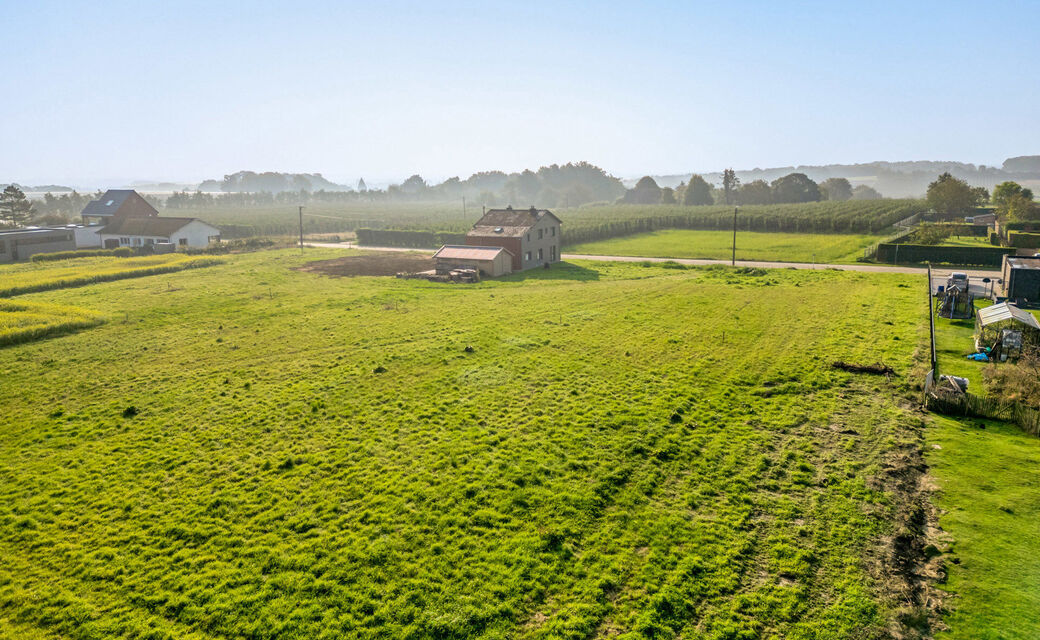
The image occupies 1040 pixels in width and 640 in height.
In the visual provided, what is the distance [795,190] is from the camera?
165125 mm

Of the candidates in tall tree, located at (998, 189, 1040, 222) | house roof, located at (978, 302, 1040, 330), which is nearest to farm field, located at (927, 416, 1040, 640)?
house roof, located at (978, 302, 1040, 330)

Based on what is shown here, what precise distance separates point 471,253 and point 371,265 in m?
12.7

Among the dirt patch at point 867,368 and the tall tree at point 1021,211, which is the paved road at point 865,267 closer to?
the dirt patch at point 867,368

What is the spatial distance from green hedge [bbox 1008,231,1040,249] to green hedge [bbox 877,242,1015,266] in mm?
8834

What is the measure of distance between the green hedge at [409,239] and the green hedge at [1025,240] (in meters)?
61.6

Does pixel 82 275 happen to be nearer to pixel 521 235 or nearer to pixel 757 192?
pixel 521 235

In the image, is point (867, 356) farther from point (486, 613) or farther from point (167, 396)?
point (167, 396)

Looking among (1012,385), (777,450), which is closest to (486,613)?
(777,450)

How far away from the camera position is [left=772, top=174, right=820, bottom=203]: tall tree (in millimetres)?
164875

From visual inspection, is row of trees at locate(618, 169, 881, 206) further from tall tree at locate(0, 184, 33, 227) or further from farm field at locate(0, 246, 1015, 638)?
tall tree at locate(0, 184, 33, 227)

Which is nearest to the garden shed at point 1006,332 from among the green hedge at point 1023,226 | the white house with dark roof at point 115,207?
the green hedge at point 1023,226

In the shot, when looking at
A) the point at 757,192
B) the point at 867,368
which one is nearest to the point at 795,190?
the point at 757,192

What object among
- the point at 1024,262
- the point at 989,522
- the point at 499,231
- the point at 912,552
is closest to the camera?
the point at 912,552

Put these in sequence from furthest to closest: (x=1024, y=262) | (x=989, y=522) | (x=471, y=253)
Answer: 1. (x=471, y=253)
2. (x=1024, y=262)
3. (x=989, y=522)
